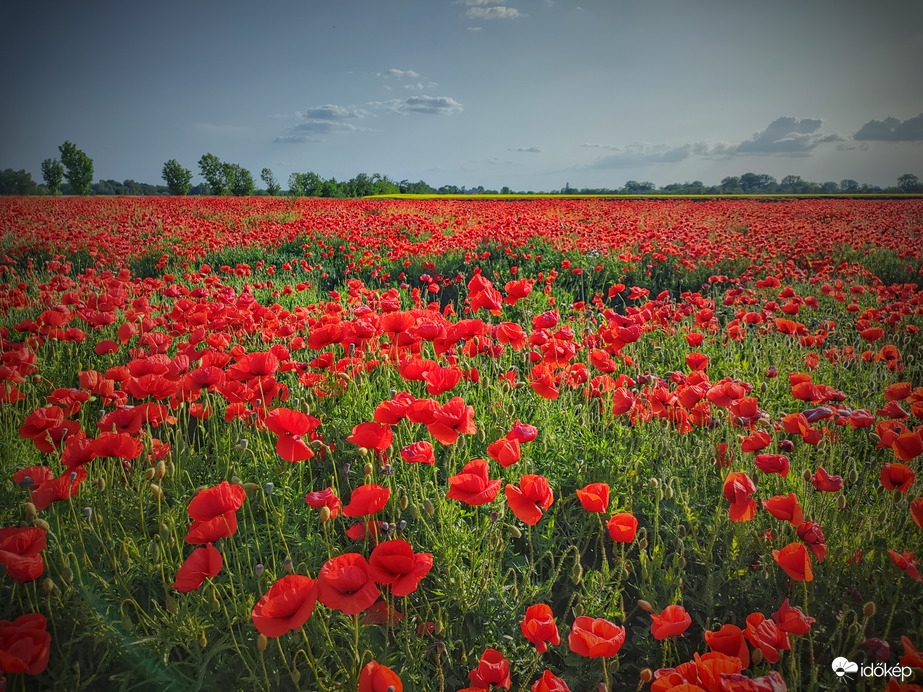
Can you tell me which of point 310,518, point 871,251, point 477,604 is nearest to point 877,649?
point 477,604

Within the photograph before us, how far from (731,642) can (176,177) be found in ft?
110

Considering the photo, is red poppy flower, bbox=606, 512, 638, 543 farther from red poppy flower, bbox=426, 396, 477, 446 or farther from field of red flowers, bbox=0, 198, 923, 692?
red poppy flower, bbox=426, 396, 477, 446

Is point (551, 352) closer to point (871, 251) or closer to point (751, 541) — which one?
point (751, 541)

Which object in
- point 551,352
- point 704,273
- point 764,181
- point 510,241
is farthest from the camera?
point 764,181

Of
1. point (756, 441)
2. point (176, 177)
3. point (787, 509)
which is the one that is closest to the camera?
point (787, 509)

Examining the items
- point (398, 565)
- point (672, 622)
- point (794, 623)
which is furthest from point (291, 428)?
point (794, 623)

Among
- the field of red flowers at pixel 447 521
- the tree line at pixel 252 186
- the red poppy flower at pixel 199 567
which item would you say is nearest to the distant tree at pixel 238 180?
the tree line at pixel 252 186

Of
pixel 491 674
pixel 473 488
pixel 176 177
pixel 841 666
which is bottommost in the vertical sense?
pixel 841 666

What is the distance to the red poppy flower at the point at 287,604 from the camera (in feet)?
3.50

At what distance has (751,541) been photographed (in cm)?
203

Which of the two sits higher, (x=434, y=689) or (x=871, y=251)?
(x=871, y=251)

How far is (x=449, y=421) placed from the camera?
1.56m

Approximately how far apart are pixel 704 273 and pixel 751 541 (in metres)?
6.74

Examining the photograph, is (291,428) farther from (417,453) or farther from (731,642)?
(731,642)
